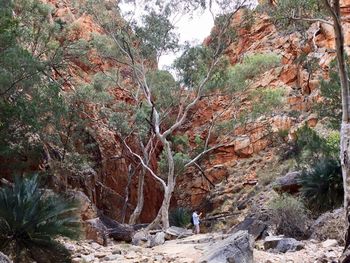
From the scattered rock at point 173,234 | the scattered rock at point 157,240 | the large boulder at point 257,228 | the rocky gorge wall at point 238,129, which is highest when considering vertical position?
the rocky gorge wall at point 238,129

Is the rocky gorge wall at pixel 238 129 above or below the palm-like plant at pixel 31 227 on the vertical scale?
above

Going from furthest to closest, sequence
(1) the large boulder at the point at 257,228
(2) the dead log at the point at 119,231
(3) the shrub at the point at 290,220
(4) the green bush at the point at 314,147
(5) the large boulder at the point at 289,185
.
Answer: (4) the green bush at the point at 314,147 < (5) the large boulder at the point at 289,185 < (2) the dead log at the point at 119,231 < (1) the large boulder at the point at 257,228 < (3) the shrub at the point at 290,220

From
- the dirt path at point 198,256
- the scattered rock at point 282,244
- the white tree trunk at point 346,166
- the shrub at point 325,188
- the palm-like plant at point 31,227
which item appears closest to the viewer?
the white tree trunk at point 346,166

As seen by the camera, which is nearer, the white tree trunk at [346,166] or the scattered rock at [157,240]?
the white tree trunk at [346,166]

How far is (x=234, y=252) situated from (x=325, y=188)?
6034 millimetres

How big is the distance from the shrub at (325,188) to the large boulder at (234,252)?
18.0 feet

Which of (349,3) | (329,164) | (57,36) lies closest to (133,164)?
(57,36)

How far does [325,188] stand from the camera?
37.2ft

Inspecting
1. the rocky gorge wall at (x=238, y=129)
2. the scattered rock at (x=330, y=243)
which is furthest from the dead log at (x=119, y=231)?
the scattered rock at (x=330, y=243)

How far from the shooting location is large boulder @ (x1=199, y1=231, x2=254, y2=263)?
6.03m

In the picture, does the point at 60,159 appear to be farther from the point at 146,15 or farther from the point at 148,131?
the point at 146,15

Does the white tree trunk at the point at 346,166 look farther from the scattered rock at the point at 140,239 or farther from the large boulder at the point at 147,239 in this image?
the scattered rock at the point at 140,239

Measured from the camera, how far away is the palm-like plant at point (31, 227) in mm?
5469

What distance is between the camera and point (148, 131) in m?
19.7
